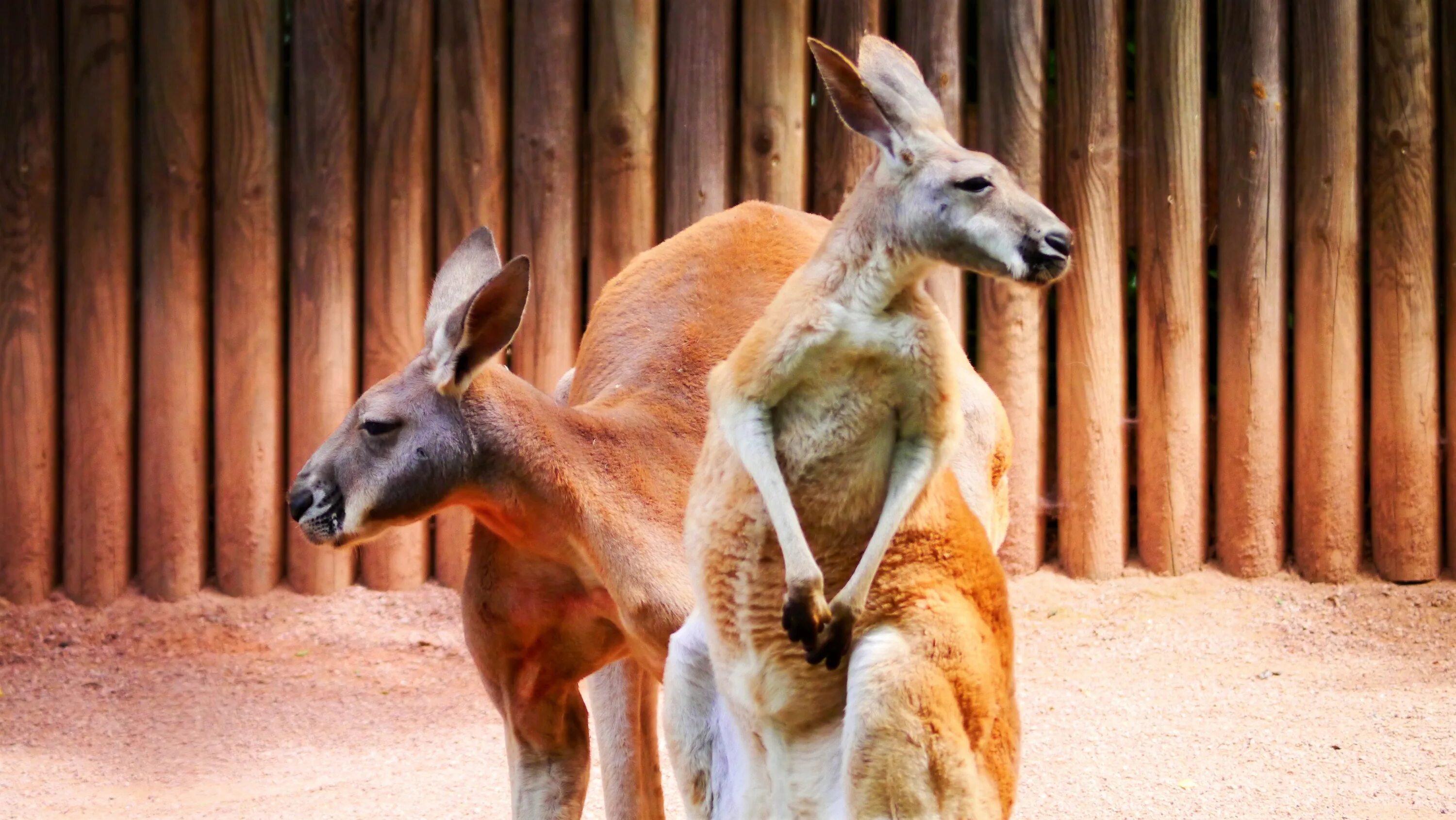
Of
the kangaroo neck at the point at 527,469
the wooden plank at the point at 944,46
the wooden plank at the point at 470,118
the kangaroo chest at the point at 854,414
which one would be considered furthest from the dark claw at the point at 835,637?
the wooden plank at the point at 470,118

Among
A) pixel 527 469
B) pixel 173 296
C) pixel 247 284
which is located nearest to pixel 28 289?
pixel 173 296

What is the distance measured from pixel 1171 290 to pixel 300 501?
4.18 m

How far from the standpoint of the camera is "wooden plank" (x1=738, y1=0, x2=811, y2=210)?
712 cm

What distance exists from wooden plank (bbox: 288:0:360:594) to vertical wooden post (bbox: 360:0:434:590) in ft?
0.22

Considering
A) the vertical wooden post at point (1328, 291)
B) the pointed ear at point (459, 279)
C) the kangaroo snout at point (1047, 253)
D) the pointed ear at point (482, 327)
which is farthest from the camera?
the vertical wooden post at point (1328, 291)

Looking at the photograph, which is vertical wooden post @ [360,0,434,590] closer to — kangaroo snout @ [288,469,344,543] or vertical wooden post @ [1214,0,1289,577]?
kangaroo snout @ [288,469,344,543]

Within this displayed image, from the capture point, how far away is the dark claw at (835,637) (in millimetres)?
3107

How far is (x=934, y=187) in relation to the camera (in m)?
3.12

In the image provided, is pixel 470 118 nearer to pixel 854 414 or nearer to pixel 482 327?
pixel 482 327

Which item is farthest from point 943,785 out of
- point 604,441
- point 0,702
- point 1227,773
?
point 0,702

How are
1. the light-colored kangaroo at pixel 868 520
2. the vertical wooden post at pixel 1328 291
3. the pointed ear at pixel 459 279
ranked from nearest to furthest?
1. the light-colored kangaroo at pixel 868 520
2. the pointed ear at pixel 459 279
3. the vertical wooden post at pixel 1328 291

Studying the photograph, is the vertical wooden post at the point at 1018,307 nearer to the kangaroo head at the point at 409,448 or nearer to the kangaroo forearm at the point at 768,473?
the kangaroo head at the point at 409,448

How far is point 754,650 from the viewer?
3285 mm

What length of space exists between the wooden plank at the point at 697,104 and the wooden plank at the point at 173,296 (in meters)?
2.05
